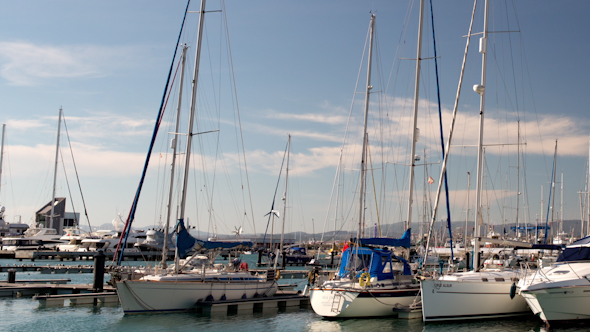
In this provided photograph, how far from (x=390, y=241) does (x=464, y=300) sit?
4688 millimetres

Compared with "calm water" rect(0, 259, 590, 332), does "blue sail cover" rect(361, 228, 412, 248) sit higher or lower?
higher

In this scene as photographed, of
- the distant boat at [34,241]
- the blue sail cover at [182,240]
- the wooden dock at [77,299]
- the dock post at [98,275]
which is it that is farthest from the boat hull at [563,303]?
the distant boat at [34,241]

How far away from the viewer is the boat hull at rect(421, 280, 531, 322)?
2161 cm

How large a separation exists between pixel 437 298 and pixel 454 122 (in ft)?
32.6

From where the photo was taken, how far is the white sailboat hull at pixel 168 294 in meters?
23.4

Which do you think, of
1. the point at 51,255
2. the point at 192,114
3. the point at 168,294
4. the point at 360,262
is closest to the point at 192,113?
the point at 192,114

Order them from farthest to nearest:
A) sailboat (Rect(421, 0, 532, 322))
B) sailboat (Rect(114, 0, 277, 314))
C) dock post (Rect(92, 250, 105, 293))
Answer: dock post (Rect(92, 250, 105, 293))
sailboat (Rect(114, 0, 277, 314))
sailboat (Rect(421, 0, 532, 322))

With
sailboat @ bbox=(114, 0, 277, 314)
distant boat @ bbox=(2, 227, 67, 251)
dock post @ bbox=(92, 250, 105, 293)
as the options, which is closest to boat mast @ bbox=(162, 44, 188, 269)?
sailboat @ bbox=(114, 0, 277, 314)

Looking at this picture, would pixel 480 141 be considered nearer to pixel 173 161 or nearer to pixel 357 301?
pixel 357 301

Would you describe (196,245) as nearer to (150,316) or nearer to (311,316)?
(150,316)

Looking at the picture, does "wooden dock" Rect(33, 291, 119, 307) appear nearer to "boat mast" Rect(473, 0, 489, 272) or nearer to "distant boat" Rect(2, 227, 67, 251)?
"boat mast" Rect(473, 0, 489, 272)

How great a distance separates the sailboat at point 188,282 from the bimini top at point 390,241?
6.66 metres

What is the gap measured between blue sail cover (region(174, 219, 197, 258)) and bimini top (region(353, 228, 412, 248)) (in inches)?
326

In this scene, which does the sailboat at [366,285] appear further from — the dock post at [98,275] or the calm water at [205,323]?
the dock post at [98,275]
